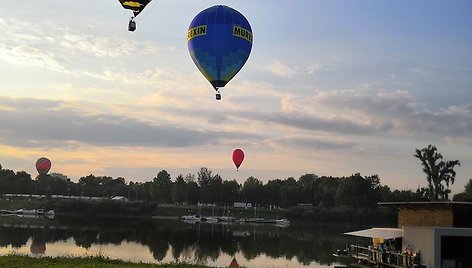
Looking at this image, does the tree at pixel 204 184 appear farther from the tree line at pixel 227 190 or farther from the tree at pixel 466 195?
the tree at pixel 466 195

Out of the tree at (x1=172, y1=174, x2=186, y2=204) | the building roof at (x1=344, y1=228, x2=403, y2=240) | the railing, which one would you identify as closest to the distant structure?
the railing

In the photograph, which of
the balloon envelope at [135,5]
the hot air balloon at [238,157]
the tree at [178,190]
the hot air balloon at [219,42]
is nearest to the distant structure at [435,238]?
the hot air balloon at [219,42]

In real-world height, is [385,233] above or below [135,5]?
below

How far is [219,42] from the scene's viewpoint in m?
38.0

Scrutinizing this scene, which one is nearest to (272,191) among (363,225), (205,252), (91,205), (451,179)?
(363,225)

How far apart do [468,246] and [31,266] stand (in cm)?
2006

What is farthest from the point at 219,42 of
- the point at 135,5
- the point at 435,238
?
the point at 435,238

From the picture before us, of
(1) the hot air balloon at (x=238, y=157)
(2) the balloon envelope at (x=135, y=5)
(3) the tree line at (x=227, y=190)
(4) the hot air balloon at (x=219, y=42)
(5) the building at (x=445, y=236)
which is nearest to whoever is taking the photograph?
(5) the building at (x=445, y=236)

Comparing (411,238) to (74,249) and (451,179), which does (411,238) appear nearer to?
(74,249)

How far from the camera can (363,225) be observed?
111 metres

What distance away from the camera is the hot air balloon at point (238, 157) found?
75562mm

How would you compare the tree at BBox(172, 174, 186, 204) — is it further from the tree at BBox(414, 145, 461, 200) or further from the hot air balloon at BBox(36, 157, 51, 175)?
the tree at BBox(414, 145, 461, 200)

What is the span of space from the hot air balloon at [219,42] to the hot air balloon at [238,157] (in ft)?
120

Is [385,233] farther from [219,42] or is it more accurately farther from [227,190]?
[227,190]
